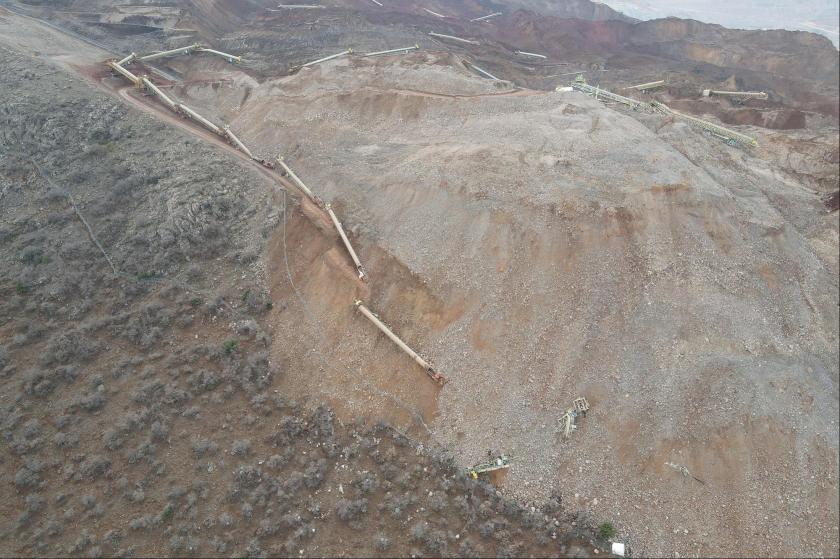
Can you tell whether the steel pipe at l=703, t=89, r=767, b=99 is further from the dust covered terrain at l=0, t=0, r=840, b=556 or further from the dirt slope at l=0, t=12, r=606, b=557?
the dirt slope at l=0, t=12, r=606, b=557

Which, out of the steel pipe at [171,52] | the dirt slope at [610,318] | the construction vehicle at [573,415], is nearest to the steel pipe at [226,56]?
the steel pipe at [171,52]

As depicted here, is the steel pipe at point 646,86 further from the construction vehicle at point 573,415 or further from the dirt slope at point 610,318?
the construction vehicle at point 573,415

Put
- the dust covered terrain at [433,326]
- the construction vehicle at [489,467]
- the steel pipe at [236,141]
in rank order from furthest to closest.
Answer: the steel pipe at [236,141]
the construction vehicle at [489,467]
the dust covered terrain at [433,326]

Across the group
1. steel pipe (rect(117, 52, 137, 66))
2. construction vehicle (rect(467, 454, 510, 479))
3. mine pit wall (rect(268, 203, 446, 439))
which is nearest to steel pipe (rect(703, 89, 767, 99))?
mine pit wall (rect(268, 203, 446, 439))

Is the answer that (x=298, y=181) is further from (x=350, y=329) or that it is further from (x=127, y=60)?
(x=127, y=60)

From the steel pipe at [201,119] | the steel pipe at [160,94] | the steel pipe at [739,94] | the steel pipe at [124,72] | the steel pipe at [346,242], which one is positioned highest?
the steel pipe at [739,94]

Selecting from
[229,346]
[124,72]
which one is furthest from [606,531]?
[124,72]
